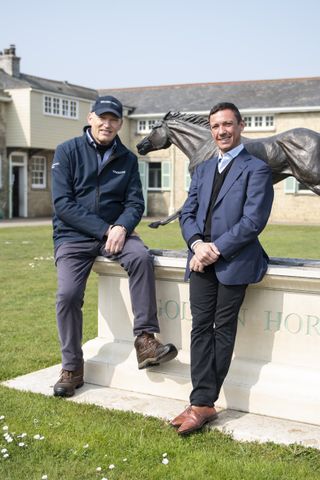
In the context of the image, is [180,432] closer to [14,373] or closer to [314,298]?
[314,298]

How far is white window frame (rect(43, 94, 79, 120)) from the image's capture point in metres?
28.1

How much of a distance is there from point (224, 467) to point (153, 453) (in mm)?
423

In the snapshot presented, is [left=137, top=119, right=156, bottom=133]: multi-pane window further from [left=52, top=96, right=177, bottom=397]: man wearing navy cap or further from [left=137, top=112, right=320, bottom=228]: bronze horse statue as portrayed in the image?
[left=52, top=96, right=177, bottom=397]: man wearing navy cap

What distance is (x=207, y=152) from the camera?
18.1 feet

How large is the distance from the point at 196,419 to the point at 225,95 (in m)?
28.8

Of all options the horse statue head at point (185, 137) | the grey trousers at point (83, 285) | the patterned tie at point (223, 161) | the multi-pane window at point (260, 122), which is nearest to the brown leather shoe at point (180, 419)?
the grey trousers at point (83, 285)

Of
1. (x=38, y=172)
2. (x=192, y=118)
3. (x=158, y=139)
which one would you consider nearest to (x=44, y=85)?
(x=38, y=172)

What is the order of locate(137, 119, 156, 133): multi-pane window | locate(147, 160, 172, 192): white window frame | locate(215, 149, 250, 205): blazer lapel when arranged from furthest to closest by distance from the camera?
locate(137, 119, 156, 133): multi-pane window
locate(147, 160, 172, 192): white window frame
locate(215, 149, 250, 205): blazer lapel

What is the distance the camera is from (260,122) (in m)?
29.3

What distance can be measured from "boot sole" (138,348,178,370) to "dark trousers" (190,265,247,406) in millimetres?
435

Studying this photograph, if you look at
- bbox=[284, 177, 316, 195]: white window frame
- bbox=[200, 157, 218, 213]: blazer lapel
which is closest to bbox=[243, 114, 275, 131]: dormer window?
bbox=[284, 177, 316, 195]: white window frame

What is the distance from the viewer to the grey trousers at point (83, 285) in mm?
4457

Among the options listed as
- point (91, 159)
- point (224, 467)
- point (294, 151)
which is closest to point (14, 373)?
point (91, 159)

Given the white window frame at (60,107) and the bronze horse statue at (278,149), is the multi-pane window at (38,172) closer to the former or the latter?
the white window frame at (60,107)
